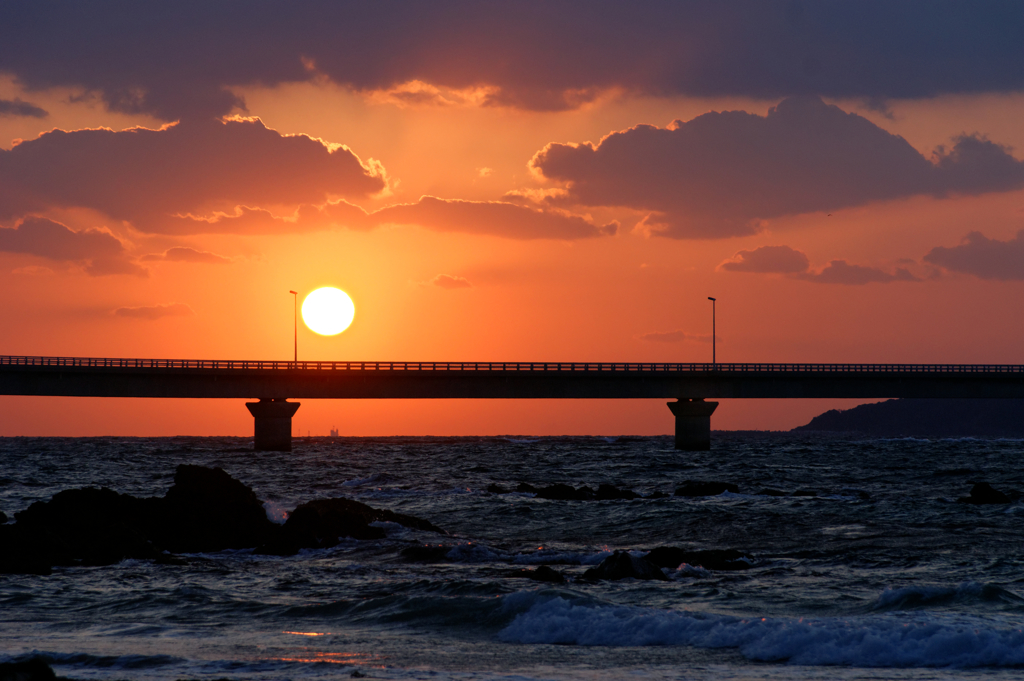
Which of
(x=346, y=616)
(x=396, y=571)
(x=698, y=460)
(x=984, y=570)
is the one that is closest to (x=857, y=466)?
(x=698, y=460)

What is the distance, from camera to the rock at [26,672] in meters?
10.4

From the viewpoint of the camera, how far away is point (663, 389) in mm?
92750

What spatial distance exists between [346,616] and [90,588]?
6.04 m

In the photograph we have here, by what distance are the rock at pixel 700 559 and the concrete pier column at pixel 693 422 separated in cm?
7151

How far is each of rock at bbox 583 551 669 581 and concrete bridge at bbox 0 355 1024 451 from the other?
68307 millimetres

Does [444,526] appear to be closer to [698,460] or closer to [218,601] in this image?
[218,601]

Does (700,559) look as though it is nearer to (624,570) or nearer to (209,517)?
(624,570)

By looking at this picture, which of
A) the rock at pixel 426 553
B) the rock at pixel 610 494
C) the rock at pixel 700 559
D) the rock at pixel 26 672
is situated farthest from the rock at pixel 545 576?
the rock at pixel 610 494

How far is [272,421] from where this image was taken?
8900cm

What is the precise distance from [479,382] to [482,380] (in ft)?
1.08

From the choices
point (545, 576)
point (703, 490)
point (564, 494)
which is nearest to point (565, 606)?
point (545, 576)

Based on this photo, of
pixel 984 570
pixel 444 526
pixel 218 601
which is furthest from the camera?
pixel 444 526

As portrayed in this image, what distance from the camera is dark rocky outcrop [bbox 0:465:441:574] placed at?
2330cm

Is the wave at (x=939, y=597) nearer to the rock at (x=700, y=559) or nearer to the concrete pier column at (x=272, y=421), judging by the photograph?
the rock at (x=700, y=559)
